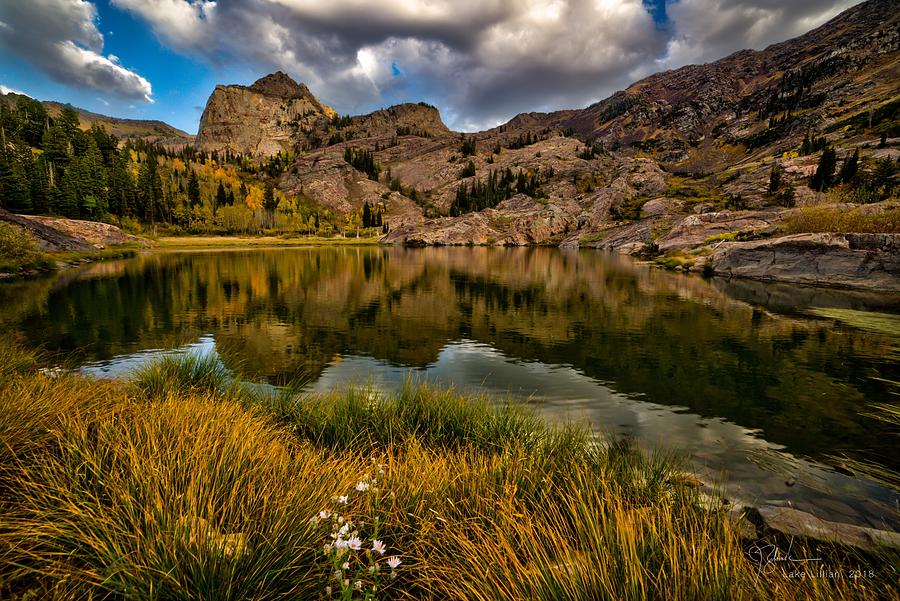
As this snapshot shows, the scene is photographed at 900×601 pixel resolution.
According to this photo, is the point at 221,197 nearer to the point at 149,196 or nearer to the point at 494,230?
the point at 149,196

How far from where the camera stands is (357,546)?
2721mm

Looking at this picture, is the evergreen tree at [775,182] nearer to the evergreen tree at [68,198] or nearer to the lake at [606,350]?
the lake at [606,350]

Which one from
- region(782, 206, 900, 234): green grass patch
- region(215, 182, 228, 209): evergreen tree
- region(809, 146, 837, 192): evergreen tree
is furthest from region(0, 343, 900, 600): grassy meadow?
region(215, 182, 228, 209): evergreen tree

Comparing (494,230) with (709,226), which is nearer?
(709,226)

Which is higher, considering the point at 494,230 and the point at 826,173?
the point at 826,173

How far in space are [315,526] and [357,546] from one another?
136cm

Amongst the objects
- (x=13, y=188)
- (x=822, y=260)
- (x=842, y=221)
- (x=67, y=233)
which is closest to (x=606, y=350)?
(x=822, y=260)

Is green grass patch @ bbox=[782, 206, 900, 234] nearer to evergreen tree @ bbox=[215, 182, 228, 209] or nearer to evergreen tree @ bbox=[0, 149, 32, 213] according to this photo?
evergreen tree @ bbox=[0, 149, 32, 213]

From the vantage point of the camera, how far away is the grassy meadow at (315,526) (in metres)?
3.26

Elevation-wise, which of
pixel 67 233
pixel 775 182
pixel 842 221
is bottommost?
pixel 67 233

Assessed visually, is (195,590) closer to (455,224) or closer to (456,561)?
(456,561)

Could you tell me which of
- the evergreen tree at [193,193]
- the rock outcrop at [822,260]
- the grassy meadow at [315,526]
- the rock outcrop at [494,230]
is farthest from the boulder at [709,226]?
the evergreen tree at [193,193]

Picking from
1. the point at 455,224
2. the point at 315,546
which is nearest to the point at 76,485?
the point at 315,546

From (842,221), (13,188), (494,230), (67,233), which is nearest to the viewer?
(842,221)
